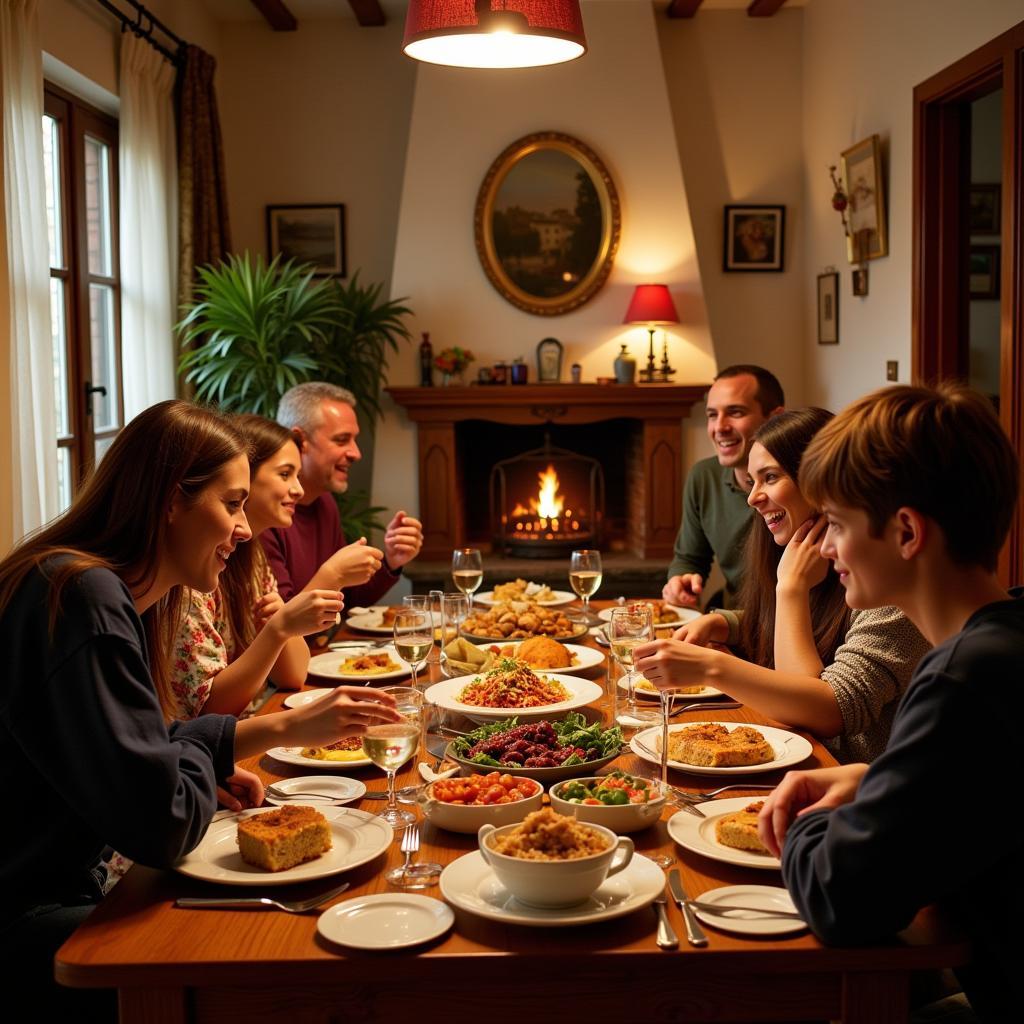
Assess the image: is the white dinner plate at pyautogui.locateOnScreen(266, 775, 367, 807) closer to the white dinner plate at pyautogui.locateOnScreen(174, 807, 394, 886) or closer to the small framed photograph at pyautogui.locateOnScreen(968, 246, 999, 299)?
the white dinner plate at pyautogui.locateOnScreen(174, 807, 394, 886)

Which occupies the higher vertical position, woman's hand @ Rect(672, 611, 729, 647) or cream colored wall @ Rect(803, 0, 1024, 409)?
cream colored wall @ Rect(803, 0, 1024, 409)

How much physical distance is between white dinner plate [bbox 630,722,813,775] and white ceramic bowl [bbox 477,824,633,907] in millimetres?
470

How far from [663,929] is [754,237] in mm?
5553

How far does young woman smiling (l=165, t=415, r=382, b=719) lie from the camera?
84.0 inches

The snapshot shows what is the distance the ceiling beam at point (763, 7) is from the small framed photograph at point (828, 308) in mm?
1371

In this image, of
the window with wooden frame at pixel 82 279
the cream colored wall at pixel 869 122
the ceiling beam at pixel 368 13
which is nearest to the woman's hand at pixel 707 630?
the cream colored wall at pixel 869 122

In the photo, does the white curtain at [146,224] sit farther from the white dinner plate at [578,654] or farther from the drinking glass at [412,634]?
the drinking glass at [412,634]

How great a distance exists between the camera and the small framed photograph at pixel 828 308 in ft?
19.1

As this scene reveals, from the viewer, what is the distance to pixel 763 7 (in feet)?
19.9

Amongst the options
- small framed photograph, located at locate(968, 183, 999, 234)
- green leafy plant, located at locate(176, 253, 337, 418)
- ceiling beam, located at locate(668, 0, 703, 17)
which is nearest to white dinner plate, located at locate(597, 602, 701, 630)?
green leafy plant, located at locate(176, 253, 337, 418)

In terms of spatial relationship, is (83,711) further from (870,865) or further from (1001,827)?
(1001,827)

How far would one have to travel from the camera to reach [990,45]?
3965 millimetres

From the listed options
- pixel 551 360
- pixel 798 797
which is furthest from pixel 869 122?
pixel 798 797

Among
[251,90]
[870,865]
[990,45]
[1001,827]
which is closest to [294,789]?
[870,865]
